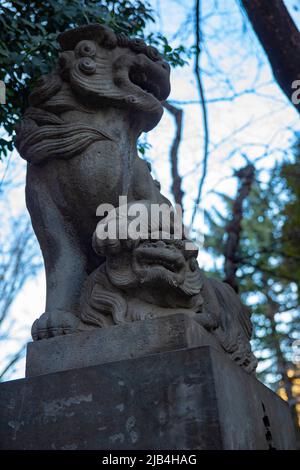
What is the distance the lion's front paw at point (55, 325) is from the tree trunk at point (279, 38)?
8.33 ft

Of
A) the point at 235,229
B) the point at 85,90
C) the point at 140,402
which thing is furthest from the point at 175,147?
the point at 140,402

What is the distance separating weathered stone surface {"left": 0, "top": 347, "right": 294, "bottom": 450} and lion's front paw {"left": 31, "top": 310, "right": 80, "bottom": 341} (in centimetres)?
24

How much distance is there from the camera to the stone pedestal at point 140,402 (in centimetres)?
219

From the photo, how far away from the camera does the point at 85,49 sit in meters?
3.25

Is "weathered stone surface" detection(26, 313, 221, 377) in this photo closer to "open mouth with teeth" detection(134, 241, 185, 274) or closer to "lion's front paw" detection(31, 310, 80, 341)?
"lion's front paw" detection(31, 310, 80, 341)

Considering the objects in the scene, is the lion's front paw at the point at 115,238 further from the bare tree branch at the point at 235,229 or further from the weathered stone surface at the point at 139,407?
the bare tree branch at the point at 235,229

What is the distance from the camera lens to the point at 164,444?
7.16 feet

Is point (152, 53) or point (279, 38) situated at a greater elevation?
point (279, 38)

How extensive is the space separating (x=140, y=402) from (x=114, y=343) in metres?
0.33

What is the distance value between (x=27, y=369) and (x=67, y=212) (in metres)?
0.86

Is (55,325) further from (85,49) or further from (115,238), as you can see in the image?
(85,49)

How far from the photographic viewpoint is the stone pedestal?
219 cm
